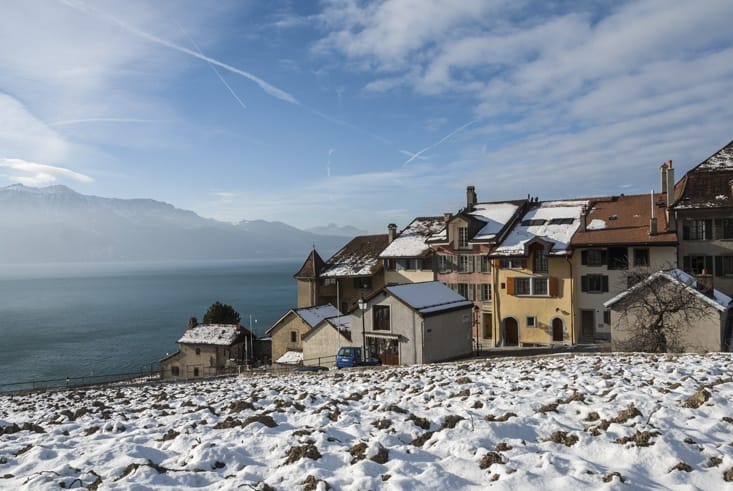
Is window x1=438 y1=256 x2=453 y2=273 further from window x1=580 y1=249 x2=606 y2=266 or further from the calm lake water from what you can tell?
the calm lake water

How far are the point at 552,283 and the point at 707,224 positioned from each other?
1151 centimetres

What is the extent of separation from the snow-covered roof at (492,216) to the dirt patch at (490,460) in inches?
1419

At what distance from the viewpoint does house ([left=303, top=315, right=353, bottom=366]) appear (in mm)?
39062

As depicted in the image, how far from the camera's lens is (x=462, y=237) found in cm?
4500

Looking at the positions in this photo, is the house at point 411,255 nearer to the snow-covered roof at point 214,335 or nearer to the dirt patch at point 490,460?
the snow-covered roof at point 214,335

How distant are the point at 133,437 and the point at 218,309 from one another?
61.2m

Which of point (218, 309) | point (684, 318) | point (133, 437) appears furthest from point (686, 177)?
point (218, 309)

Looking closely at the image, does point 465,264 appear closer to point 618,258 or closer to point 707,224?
point 618,258

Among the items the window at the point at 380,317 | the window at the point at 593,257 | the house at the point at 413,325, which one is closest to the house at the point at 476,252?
the window at the point at 593,257

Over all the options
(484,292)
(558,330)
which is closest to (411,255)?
(484,292)

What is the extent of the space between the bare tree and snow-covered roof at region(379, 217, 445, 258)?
2266cm

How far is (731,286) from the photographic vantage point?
1393 inches

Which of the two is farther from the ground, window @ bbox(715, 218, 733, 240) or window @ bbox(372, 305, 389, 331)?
window @ bbox(715, 218, 733, 240)

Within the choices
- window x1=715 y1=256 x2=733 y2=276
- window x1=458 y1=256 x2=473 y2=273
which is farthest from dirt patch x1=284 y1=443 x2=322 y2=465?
window x1=715 y1=256 x2=733 y2=276
